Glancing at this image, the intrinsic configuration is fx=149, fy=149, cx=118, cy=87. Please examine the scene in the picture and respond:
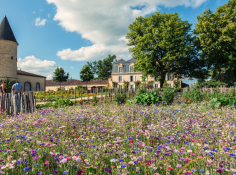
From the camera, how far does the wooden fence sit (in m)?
7.46

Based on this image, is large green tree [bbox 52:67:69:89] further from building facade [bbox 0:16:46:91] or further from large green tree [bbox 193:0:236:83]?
large green tree [bbox 193:0:236:83]

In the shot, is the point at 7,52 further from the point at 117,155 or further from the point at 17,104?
the point at 117,155

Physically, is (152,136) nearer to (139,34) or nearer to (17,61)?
(139,34)

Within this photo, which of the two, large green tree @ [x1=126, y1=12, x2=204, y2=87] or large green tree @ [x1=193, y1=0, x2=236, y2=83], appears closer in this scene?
large green tree @ [x1=193, y1=0, x2=236, y2=83]

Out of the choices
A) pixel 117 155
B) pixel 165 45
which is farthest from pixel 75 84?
pixel 117 155

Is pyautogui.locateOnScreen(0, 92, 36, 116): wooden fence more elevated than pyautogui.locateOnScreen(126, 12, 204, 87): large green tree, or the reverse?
pyautogui.locateOnScreen(126, 12, 204, 87): large green tree

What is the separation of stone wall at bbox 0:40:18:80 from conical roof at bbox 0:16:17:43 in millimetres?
755

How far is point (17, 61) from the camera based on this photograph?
3042 cm

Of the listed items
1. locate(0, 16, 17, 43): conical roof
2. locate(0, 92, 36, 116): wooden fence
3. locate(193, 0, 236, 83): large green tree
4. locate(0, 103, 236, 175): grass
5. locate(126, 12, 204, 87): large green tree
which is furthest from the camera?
locate(0, 16, 17, 43): conical roof

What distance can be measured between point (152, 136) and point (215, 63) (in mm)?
24976

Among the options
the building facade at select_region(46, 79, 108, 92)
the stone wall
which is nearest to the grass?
the stone wall

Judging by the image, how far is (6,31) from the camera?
2877cm

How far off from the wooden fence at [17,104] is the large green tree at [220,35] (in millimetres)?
21754

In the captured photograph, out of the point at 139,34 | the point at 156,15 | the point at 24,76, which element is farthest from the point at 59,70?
the point at 156,15
